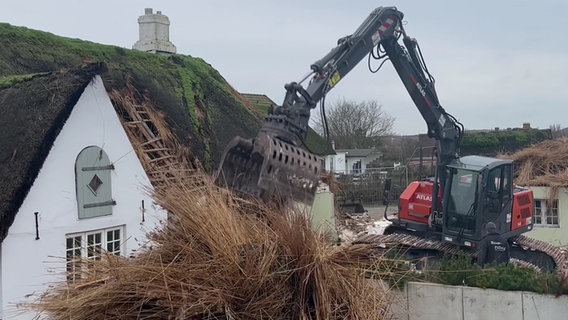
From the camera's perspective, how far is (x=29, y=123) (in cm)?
851

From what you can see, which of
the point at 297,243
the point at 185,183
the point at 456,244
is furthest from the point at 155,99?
the point at 297,243

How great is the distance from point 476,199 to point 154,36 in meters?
11.1

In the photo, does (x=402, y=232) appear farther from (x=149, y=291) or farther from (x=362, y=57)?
(x=149, y=291)

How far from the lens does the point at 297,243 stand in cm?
378

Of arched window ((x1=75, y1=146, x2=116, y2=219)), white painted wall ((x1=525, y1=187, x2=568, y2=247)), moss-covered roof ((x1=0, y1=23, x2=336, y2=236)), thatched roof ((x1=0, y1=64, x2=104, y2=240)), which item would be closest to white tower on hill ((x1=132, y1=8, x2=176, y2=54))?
moss-covered roof ((x1=0, y1=23, x2=336, y2=236))

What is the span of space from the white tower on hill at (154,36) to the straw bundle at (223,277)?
1450cm

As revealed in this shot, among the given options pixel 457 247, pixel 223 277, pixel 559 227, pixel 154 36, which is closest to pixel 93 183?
pixel 223 277

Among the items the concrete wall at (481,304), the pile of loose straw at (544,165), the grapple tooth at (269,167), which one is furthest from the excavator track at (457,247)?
the pile of loose straw at (544,165)

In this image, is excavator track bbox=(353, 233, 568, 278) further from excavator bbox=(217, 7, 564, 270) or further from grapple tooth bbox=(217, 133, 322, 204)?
grapple tooth bbox=(217, 133, 322, 204)

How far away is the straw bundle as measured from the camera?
353 cm

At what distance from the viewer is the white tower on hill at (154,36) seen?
17766 mm

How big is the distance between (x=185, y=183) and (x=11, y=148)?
4.89m

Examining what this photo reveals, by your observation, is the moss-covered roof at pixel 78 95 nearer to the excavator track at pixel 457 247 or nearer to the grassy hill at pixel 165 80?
the grassy hill at pixel 165 80

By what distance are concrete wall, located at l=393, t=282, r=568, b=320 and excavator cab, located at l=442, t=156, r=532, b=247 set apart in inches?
134
